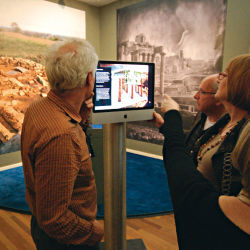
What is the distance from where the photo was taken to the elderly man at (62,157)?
898 millimetres

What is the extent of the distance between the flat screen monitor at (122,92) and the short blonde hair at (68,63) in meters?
0.38

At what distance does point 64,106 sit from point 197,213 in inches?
27.7

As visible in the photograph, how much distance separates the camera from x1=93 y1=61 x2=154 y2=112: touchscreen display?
1.44 m

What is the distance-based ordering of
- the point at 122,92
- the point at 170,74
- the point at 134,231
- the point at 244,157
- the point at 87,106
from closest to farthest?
the point at 244,157 < the point at 87,106 < the point at 122,92 < the point at 134,231 < the point at 170,74

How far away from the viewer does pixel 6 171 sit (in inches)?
162

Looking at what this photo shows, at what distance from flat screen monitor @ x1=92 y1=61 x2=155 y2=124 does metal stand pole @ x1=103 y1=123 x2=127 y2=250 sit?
138mm

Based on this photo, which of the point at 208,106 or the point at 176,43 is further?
the point at 176,43

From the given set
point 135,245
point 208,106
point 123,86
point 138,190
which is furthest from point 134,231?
point 123,86

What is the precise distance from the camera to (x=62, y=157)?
0.89 m

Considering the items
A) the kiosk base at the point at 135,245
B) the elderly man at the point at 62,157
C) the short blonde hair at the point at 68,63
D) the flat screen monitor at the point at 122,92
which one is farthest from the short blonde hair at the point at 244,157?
the kiosk base at the point at 135,245

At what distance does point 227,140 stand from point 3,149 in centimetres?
420

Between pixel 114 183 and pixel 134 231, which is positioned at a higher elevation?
pixel 114 183

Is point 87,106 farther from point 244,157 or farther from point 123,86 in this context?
point 244,157

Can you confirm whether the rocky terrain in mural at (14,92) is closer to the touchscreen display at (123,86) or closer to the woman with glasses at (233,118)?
the touchscreen display at (123,86)
